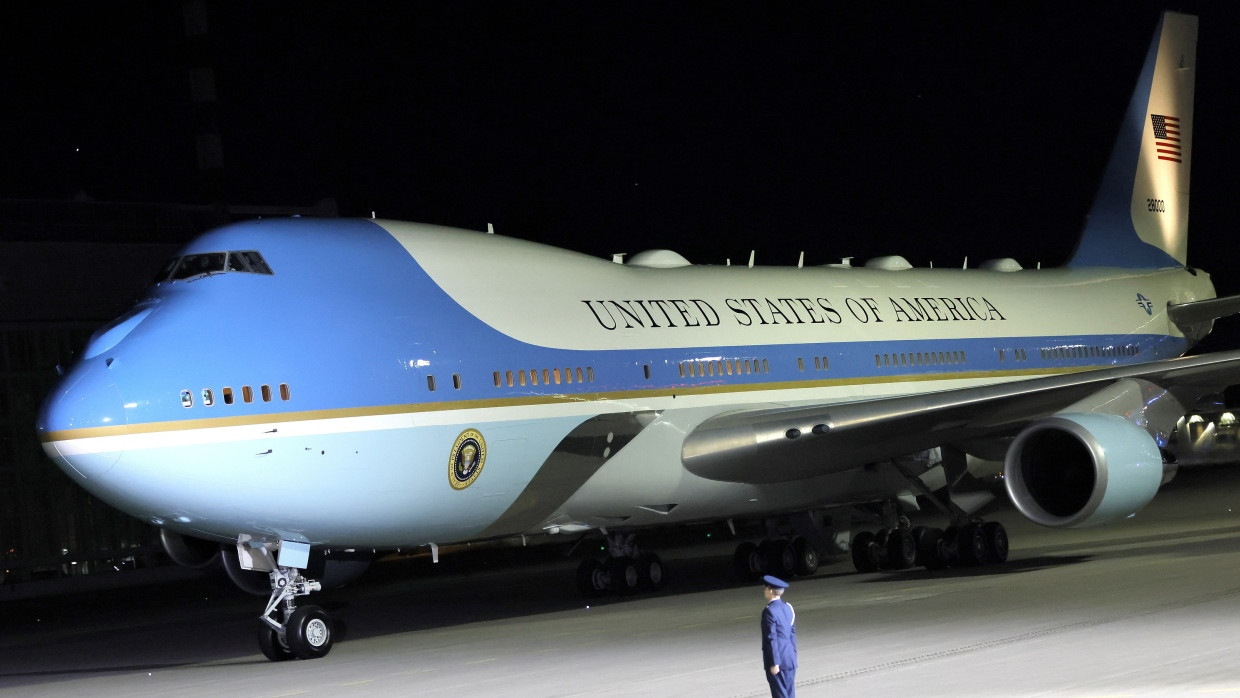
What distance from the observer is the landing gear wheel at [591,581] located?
59.2 feet

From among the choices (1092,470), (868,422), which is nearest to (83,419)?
(868,422)

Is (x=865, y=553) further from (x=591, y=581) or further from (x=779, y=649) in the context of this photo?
(x=779, y=649)

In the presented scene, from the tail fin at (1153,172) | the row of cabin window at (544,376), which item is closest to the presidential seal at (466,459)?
the row of cabin window at (544,376)

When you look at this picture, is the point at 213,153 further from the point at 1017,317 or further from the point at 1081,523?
the point at 1081,523

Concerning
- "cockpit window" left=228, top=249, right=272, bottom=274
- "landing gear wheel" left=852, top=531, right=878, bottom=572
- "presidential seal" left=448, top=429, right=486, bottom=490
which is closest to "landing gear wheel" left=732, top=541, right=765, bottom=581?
"landing gear wheel" left=852, top=531, right=878, bottom=572

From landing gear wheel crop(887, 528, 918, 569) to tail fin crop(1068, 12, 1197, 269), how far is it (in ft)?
22.2

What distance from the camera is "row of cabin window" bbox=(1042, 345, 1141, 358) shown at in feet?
70.5

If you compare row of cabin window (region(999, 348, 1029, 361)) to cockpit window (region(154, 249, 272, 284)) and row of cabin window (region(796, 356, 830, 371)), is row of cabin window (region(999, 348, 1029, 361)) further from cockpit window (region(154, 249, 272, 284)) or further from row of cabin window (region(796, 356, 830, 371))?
cockpit window (region(154, 249, 272, 284))

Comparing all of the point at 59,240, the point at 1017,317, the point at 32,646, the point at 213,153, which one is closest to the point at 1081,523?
the point at 1017,317

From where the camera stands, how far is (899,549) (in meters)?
19.3

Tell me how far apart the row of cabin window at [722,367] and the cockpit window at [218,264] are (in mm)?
4264

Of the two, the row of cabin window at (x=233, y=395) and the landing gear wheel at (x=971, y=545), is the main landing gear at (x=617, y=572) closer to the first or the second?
the landing gear wheel at (x=971, y=545)

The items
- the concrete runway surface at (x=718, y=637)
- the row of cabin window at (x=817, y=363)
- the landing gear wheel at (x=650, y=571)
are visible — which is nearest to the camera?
the concrete runway surface at (x=718, y=637)

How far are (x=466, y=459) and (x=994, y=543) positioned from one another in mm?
7663
